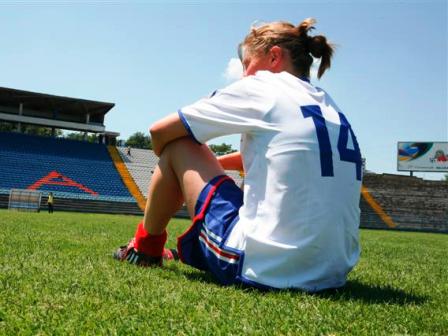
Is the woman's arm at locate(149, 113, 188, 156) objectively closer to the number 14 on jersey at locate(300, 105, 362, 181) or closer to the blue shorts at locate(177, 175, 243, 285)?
the blue shorts at locate(177, 175, 243, 285)

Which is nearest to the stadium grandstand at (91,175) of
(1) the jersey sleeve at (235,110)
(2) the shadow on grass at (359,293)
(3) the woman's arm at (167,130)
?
Answer: (2) the shadow on grass at (359,293)

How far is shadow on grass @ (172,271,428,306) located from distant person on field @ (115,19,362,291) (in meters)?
0.05

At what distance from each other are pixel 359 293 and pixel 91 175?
31765mm

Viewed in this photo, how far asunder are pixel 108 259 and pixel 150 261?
1.63ft

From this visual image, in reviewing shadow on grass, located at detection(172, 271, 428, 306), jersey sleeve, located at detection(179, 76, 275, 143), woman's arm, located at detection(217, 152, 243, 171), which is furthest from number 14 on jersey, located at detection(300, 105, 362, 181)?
woman's arm, located at detection(217, 152, 243, 171)

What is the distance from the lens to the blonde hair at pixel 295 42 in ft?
8.04

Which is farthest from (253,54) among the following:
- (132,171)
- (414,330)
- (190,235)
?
(132,171)

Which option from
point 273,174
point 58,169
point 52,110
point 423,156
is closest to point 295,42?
point 273,174

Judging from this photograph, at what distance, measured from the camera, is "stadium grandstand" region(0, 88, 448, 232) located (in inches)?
1174

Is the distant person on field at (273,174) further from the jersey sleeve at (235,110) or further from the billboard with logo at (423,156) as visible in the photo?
the billboard with logo at (423,156)

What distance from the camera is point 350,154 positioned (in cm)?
233

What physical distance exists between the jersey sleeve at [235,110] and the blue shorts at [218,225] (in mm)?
278

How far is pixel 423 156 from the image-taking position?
4197 centimetres

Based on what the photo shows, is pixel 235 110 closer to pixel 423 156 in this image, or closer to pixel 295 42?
pixel 295 42
